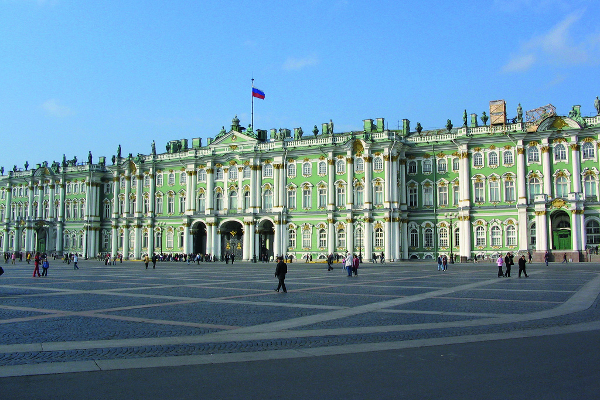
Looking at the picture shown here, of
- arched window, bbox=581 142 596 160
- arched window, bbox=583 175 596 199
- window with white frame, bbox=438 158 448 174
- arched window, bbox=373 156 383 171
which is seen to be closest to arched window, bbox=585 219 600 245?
arched window, bbox=583 175 596 199

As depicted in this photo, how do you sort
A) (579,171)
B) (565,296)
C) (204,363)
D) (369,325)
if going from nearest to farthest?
(204,363)
(369,325)
(565,296)
(579,171)

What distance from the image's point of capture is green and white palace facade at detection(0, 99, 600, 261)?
6225cm

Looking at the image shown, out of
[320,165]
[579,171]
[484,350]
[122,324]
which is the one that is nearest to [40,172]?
[320,165]

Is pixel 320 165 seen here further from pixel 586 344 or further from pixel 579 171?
pixel 586 344

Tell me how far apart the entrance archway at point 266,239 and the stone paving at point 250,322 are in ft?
168

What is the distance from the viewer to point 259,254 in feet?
253

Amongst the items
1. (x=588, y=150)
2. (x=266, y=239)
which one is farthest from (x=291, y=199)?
(x=588, y=150)

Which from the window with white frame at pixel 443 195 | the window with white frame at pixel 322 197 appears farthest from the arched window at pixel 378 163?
the window with white frame at pixel 443 195

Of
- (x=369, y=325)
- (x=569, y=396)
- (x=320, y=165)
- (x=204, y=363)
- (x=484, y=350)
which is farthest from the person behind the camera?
(x=320, y=165)

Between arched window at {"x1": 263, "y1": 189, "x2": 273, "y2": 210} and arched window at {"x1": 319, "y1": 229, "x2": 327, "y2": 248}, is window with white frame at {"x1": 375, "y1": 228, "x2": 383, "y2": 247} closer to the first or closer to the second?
arched window at {"x1": 319, "y1": 229, "x2": 327, "y2": 248}

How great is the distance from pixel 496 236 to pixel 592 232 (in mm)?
9990

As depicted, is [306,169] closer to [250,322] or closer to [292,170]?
[292,170]

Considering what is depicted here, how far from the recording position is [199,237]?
84.0 meters

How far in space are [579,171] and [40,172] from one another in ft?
282
